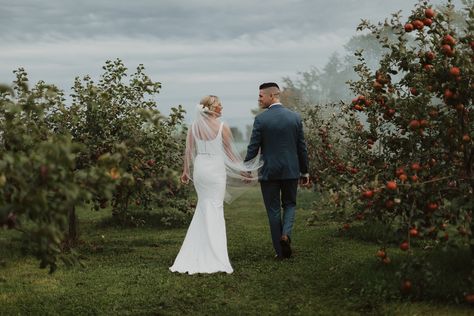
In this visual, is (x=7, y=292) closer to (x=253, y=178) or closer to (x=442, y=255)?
(x=253, y=178)

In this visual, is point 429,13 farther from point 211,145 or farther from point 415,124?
point 211,145

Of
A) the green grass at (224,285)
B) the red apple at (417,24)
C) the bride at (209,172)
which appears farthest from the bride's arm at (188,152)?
the red apple at (417,24)

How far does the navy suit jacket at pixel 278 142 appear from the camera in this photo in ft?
31.3

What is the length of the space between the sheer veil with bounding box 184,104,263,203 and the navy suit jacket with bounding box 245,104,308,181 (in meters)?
0.19

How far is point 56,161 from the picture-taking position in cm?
448

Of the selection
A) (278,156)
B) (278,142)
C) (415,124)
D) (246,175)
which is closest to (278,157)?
(278,156)

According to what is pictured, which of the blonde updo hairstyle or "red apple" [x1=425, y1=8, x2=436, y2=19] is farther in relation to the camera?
the blonde updo hairstyle

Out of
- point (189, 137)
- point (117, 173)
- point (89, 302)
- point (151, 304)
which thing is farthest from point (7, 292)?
point (117, 173)

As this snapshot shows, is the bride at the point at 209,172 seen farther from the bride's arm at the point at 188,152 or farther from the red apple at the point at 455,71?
the red apple at the point at 455,71

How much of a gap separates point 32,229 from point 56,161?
64cm

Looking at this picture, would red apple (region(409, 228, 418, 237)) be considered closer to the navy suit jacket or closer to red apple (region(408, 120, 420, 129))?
red apple (region(408, 120, 420, 129))

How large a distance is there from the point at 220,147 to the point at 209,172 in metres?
0.42

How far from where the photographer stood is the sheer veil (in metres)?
9.62

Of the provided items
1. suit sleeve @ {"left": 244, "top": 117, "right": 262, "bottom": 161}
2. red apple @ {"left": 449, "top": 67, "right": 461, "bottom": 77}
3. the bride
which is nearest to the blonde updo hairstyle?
the bride
